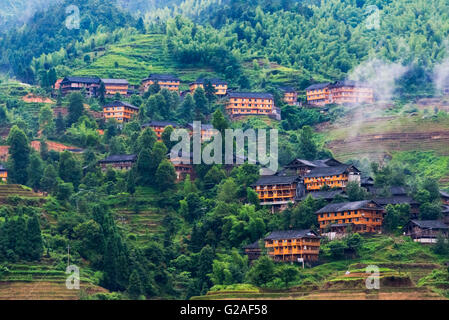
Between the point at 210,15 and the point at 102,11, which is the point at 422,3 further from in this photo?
the point at 102,11

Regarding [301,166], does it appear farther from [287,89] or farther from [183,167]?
[287,89]

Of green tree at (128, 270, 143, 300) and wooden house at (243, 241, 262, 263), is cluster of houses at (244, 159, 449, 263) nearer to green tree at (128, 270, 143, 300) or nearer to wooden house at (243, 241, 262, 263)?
wooden house at (243, 241, 262, 263)

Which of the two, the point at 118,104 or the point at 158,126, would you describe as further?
the point at 118,104

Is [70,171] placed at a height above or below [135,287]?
above

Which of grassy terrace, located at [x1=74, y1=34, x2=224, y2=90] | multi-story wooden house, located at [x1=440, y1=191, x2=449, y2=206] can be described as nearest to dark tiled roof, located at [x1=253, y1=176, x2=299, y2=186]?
multi-story wooden house, located at [x1=440, y1=191, x2=449, y2=206]

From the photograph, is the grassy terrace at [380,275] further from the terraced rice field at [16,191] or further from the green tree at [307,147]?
the terraced rice field at [16,191]

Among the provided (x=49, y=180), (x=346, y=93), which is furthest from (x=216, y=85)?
(x=49, y=180)
